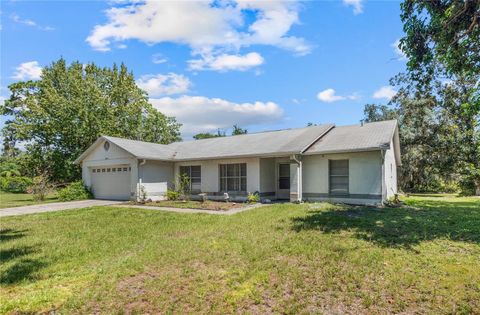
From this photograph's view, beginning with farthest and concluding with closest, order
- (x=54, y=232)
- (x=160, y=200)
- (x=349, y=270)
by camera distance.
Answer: (x=160, y=200), (x=54, y=232), (x=349, y=270)

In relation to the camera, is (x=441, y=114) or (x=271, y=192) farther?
(x=441, y=114)

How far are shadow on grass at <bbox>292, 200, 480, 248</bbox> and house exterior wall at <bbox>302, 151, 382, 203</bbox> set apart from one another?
2206mm

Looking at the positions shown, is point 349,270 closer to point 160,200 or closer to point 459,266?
point 459,266

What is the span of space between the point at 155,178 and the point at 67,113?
14.0 metres

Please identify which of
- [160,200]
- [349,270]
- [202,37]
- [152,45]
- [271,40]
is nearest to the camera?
[349,270]

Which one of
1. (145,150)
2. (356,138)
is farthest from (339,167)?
(145,150)

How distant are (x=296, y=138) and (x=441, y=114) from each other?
1654cm

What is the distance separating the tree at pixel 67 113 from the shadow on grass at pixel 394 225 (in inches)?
928

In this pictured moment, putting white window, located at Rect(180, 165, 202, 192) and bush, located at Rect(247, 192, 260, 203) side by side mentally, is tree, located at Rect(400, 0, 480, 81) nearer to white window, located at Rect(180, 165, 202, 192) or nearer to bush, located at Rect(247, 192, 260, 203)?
bush, located at Rect(247, 192, 260, 203)

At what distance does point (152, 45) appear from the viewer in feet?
45.3

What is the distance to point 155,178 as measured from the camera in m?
18.7

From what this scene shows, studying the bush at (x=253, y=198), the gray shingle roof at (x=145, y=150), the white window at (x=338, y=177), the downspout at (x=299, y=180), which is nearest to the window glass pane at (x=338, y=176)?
the white window at (x=338, y=177)

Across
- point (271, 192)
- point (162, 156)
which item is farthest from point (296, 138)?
point (162, 156)

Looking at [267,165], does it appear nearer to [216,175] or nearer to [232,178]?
[232,178]
